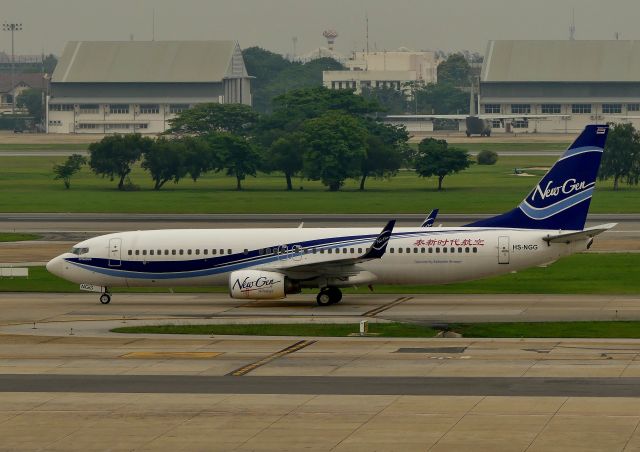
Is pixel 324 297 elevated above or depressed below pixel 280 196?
below

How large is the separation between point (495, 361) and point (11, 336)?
64.5 ft

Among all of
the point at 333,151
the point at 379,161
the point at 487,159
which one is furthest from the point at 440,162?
the point at 487,159

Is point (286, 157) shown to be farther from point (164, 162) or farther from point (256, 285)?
point (256, 285)

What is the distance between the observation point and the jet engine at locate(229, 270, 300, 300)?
6206 centimetres

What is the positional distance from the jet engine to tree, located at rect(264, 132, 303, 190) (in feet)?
306

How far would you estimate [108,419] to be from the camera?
37.2 meters

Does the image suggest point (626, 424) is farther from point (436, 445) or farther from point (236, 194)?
point (236, 194)

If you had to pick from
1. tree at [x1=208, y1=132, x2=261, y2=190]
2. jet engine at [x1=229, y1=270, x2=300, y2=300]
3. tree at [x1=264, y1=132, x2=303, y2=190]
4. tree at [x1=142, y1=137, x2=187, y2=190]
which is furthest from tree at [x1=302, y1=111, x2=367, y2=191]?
jet engine at [x1=229, y1=270, x2=300, y2=300]

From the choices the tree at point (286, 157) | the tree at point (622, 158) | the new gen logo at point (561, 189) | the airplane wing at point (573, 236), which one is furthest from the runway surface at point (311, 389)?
the tree at point (286, 157)

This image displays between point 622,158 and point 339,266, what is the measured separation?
9075 cm

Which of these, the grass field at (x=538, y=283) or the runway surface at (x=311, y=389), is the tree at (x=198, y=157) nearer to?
the grass field at (x=538, y=283)

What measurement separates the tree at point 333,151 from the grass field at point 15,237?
56475 millimetres

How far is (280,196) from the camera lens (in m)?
138

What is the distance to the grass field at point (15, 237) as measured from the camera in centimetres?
9550
